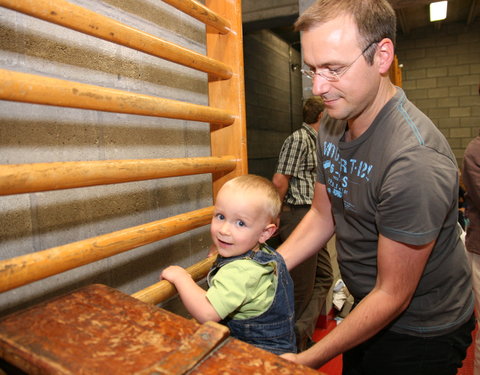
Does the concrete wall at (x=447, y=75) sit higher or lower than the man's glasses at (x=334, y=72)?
higher

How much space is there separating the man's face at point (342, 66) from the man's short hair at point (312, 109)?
2.02m

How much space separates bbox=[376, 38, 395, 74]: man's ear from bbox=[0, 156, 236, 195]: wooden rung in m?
0.63

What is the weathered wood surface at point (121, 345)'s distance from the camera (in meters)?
0.52

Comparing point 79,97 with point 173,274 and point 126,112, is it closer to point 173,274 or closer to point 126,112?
point 126,112

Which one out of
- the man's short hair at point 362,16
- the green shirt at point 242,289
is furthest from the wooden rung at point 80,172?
the man's short hair at point 362,16

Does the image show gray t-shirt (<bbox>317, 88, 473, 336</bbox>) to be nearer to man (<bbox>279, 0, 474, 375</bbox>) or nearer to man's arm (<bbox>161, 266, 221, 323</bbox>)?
man (<bbox>279, 0, 474, 375</bbox>)

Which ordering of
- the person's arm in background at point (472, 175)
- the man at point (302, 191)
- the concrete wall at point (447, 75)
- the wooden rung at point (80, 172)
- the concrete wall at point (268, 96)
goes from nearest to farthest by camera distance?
the wooden rung at point (80, 172) < the person's arm in background at point (472, 175) < the man at point (302, 191) < the concrete wall at point (268, 96) < the concrete wall at point (447, 75)

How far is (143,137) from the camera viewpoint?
54.4 inches

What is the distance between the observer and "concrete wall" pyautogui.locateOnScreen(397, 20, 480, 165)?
7.98 meters

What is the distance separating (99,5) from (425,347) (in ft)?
4.87

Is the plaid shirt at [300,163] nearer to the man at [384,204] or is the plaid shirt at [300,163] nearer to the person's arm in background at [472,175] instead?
the person's arm in background at [472,175]

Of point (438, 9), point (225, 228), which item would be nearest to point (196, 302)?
point (225, 228)

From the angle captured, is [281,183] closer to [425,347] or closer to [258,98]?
[425,347]

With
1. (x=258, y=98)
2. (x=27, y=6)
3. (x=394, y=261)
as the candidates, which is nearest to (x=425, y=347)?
(x=394, y=261)
